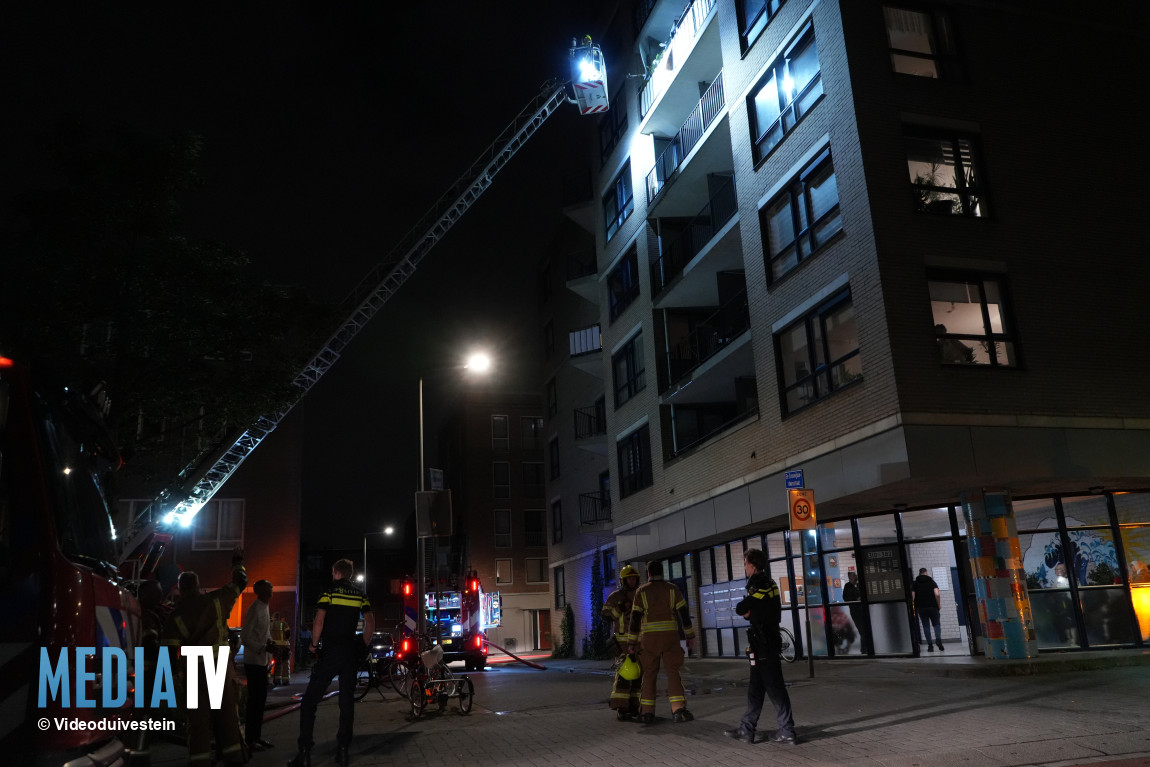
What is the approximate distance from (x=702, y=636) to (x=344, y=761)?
17802 mm

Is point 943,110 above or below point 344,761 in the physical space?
above

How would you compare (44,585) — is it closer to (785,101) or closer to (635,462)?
(785,101)

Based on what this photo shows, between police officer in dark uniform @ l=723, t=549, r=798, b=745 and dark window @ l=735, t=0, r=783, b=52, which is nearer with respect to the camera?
police officer in dark uniform @ l=723, t=549, r=798, b=745

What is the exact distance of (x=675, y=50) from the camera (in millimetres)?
25516

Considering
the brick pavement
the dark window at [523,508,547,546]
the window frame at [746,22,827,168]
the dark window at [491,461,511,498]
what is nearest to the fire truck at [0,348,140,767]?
the brick pavement

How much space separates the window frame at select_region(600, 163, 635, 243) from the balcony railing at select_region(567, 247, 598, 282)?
1.96 meters

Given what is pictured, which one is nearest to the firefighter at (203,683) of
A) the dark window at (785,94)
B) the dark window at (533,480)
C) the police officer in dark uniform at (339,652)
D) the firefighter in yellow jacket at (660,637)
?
the police officer in dark uniform at (339,652)

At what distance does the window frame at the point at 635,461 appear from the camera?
87.9ft

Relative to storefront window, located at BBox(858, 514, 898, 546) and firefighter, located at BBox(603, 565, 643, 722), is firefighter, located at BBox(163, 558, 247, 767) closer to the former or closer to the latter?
firefighter, located at BBox(603, 565, 643, 722)

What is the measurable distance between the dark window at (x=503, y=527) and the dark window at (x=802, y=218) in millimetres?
36981

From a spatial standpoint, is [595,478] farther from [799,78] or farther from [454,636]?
[799,78]

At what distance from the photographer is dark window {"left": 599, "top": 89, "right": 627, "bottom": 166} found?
30.5m

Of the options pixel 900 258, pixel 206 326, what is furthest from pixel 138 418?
pixel 900 258

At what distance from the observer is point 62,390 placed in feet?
15.9
